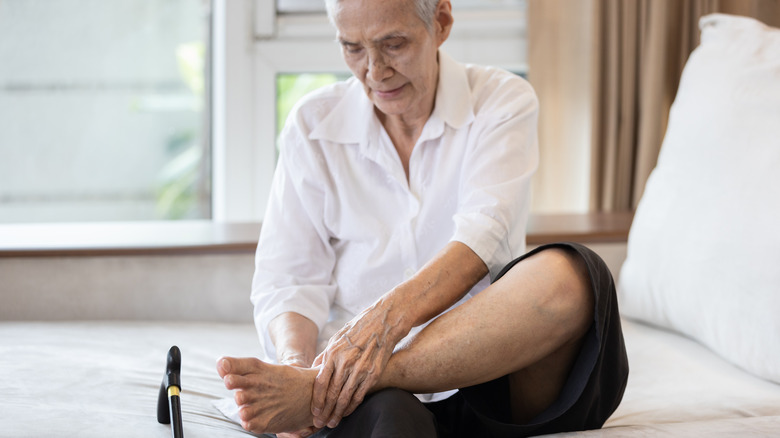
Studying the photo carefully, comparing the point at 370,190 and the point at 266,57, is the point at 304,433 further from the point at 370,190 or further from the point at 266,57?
the point at 266,57

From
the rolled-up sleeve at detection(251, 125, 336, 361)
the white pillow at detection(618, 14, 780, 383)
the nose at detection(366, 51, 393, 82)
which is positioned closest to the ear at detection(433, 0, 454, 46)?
the nose at detection(366, 51, 393, 82)

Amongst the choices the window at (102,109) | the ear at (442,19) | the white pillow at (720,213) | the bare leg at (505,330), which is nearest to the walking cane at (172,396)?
the bare leg at (505,330)

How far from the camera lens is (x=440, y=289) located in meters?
1.12

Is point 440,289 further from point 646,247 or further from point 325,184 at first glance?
point 646,247

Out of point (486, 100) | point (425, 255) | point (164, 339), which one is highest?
point (486, 100)

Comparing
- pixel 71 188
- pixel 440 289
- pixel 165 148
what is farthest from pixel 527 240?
pixel 71 188

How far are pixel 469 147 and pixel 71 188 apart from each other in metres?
1.95

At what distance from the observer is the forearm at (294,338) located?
45.2 inches

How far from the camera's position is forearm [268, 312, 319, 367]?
1148 millimetres

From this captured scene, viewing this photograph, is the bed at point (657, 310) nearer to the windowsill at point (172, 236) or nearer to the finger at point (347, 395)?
the windowsill at point (172, 236)

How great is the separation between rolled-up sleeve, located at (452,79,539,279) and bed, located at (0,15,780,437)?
0.32 m

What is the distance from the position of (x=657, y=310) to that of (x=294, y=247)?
0.74 m

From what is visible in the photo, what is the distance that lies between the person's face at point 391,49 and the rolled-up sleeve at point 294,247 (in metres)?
0.19

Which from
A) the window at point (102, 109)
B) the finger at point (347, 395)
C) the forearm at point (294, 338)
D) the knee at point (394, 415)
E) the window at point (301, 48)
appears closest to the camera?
the knee at point (394, 415)
